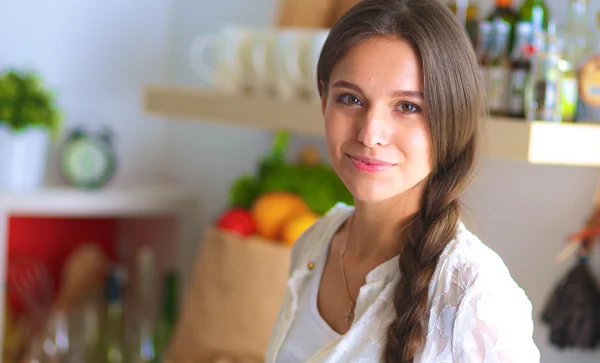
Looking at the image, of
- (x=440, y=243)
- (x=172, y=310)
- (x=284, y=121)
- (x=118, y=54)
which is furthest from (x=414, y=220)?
(x=118, y=54)

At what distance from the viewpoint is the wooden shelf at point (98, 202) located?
2176mm

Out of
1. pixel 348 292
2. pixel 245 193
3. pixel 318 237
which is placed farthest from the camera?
pixel 245 193

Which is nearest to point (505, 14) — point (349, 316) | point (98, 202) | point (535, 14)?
point (535, 14)

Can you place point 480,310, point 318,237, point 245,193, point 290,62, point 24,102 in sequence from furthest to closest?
point 24,102
point 245,193
point 290,62
point 318,237
point 480,310

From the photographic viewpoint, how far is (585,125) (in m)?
1.30

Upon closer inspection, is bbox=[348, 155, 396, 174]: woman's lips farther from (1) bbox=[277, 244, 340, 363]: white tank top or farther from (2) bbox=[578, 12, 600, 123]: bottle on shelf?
(2) bbox=[578, 12, 600, 123]: bottle on shelf

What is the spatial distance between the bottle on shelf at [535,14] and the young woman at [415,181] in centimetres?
54

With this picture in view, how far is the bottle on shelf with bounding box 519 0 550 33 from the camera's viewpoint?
1469 millimetres

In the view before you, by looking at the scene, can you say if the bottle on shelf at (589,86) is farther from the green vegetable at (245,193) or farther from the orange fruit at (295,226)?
the green vegetable at (245,193)

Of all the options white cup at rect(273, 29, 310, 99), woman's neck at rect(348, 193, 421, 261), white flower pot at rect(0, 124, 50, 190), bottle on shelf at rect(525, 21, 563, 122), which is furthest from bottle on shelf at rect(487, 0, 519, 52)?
white flower pot at rect(0, 124, 50, 190)

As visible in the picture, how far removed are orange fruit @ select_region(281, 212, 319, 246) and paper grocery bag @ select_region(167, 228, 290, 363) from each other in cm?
2

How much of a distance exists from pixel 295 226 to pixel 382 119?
2.92ft

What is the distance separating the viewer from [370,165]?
3.13 feet

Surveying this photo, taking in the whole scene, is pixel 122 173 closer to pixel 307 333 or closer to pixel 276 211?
pixel 276 211
